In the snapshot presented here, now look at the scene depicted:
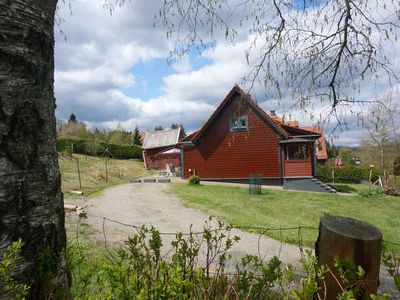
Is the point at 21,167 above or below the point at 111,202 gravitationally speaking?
above

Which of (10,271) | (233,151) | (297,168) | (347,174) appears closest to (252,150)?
(233,151)

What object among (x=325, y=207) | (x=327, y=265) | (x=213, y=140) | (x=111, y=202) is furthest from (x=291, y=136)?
(x=327, y=265)

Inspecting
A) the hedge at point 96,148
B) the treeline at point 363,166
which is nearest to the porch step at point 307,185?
the treeline at point 363,166

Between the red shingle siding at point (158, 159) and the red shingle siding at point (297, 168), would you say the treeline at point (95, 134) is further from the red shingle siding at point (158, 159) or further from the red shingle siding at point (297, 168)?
the red shingle siding at point (297, 168)

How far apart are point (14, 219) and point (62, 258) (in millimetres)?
394

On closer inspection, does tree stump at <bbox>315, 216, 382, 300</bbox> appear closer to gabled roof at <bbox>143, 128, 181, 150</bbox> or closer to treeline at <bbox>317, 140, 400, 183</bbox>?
treeline at <bbox>317, 140, 400, 183</bbox>

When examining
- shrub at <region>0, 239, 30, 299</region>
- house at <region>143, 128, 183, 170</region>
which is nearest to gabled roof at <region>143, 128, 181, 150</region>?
house at <region>143, 128, 183, 170</region>

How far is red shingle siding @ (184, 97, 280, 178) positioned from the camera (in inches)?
1052

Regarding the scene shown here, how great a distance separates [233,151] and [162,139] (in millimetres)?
27129

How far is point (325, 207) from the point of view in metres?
16.9

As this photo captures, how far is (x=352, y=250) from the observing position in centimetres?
202

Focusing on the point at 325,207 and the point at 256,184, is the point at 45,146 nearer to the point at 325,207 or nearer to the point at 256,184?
the point at 325,207

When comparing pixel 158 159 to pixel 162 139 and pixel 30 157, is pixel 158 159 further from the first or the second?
pixel 30 157

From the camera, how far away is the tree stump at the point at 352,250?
197cm
